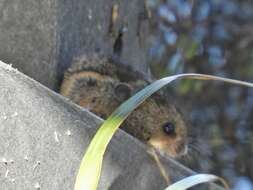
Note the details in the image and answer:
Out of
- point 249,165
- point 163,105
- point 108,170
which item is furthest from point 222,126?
point 108,170

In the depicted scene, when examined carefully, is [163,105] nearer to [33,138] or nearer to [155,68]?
[33,138]

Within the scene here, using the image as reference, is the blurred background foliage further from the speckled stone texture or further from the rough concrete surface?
the rough concrete surface

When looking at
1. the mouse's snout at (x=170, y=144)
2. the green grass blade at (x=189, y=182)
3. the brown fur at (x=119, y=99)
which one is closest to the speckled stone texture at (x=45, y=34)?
the brown fur at (x=119, y=99)

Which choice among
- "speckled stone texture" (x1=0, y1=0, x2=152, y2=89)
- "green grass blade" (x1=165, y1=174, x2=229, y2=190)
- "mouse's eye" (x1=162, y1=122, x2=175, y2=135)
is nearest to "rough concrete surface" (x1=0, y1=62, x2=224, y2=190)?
"green grass blade" (x1=165, y1=174, x2=229, y2=190)

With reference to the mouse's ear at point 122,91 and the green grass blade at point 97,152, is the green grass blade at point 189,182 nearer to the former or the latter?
the green grass blade at point 97,152

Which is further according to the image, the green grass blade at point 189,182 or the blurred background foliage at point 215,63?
the blurred background foliage at point 215,63

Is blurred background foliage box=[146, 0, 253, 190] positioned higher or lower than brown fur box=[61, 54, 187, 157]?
lower

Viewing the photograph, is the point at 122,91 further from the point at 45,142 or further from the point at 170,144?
the point at 45,142
